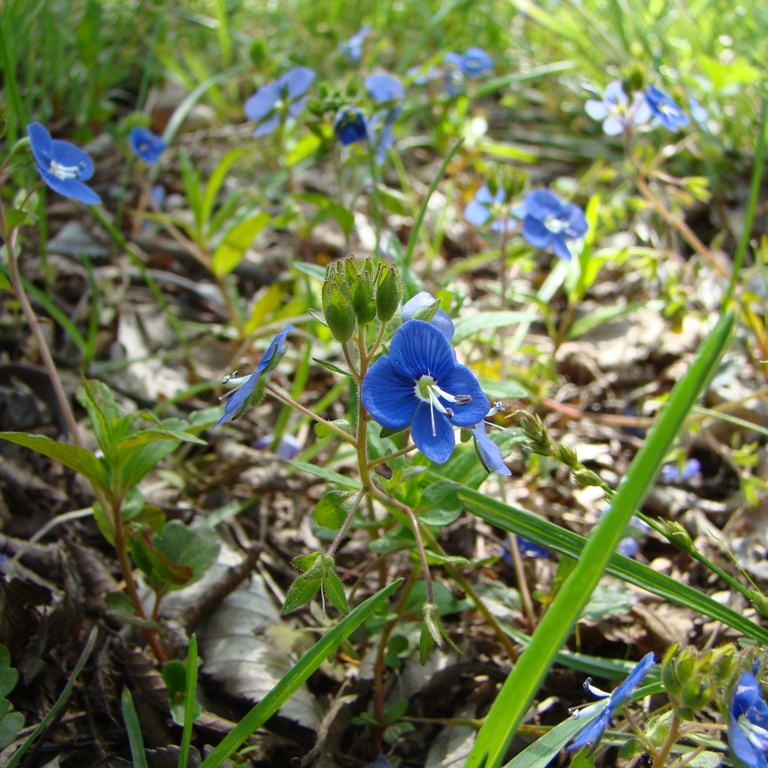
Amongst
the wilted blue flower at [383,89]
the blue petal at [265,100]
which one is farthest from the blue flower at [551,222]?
the blue petal at [265,100]

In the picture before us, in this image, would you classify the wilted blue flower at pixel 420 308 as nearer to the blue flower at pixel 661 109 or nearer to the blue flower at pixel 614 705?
the blue flower at pixel 614 705

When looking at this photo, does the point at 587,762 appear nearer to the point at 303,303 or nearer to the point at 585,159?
the point at 303,303

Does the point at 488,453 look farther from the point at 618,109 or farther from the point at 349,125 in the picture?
the point at 618,109

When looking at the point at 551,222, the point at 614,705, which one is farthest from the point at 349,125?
the point at 614,705

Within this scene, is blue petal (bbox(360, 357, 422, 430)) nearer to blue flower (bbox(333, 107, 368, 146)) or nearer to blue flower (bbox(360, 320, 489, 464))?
blue flower (bbox(360, 320, 489, 464))

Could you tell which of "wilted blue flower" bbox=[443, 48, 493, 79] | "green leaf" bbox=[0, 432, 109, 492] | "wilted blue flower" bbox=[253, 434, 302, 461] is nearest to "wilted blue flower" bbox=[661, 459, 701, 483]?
"wilted blue flower" bbox=[253, 434, 302, 461]

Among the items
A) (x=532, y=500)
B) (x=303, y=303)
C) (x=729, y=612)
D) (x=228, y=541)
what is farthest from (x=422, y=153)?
(x=729, y=612)
